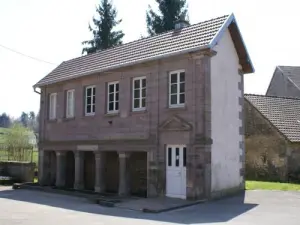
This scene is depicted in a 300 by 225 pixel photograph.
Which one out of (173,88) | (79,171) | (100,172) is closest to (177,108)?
(173,88)

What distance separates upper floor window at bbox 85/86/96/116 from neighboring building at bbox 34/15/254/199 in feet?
0.17

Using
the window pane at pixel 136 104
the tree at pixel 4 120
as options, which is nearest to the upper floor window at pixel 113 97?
the window pane at pixel 136 104

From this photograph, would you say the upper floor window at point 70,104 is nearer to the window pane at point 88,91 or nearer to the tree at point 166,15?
the window pane at point 88,91

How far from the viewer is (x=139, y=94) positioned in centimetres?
1772

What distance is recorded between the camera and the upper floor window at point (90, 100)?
20.0 meters

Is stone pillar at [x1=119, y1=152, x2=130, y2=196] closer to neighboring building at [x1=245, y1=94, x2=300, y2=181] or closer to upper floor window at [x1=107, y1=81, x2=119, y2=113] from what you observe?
upper floor window at [x1=107, y1=81, x2=119, y2=113]

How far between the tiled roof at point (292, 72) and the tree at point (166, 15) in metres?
9.93

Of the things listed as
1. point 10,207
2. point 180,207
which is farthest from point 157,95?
point 10,207

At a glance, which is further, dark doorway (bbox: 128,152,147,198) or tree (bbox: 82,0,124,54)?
tree (bbox: 82,0,124,54)

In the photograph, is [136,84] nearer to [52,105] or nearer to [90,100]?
[90,100]

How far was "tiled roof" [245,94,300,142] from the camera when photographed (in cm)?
2286

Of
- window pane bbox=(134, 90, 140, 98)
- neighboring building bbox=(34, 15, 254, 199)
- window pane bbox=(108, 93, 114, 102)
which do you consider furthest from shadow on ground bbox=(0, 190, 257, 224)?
window pane bbox=(134, 90, 140, 98)

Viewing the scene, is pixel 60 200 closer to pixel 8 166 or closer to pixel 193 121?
pixel 193 121

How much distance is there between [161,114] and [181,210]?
4.44 metres
